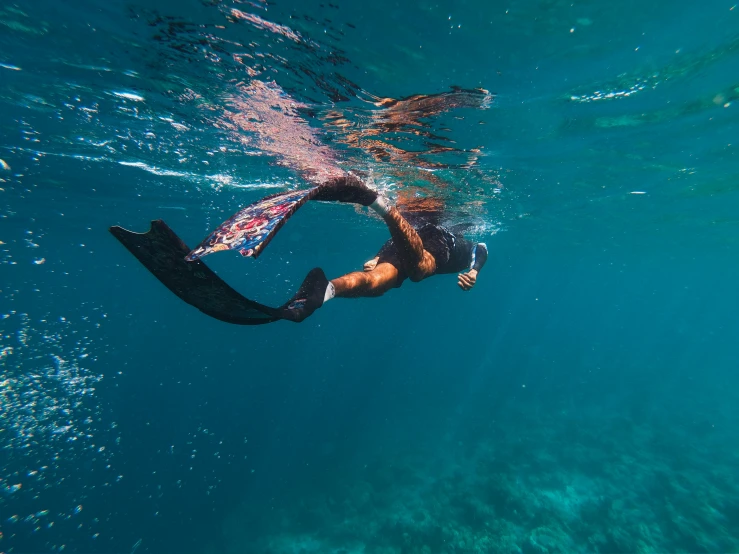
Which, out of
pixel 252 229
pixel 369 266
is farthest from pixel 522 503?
pixel 252 229

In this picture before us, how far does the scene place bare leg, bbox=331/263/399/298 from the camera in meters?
4.79

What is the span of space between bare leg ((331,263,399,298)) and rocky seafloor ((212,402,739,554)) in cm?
1276

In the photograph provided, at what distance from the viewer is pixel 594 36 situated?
722 centimetres

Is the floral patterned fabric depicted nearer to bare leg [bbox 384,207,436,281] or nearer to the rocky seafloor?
bare leg [bbox 384,207,436,281]

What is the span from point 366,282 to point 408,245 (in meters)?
0.80

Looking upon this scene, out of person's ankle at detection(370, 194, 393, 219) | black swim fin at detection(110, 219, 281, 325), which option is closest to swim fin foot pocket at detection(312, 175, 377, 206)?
person's ankle at detection(370, 194, 393, 219)

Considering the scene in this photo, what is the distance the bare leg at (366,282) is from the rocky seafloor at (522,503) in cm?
1276

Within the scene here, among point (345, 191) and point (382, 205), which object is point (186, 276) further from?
point (382, 205)

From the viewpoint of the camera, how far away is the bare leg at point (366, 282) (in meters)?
4.79

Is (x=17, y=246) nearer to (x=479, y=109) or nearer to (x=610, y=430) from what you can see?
(x=479, y=109)

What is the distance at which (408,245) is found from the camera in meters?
5.12

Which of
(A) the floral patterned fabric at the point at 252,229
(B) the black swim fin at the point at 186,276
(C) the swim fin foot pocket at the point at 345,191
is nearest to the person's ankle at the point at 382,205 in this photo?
(C) the swim fin foot pocket at the point at 345,191

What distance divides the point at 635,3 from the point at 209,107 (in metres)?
9.88

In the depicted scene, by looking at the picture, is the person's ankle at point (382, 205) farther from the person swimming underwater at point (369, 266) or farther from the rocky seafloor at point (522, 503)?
the rocky seafloor at point (522, 503)
